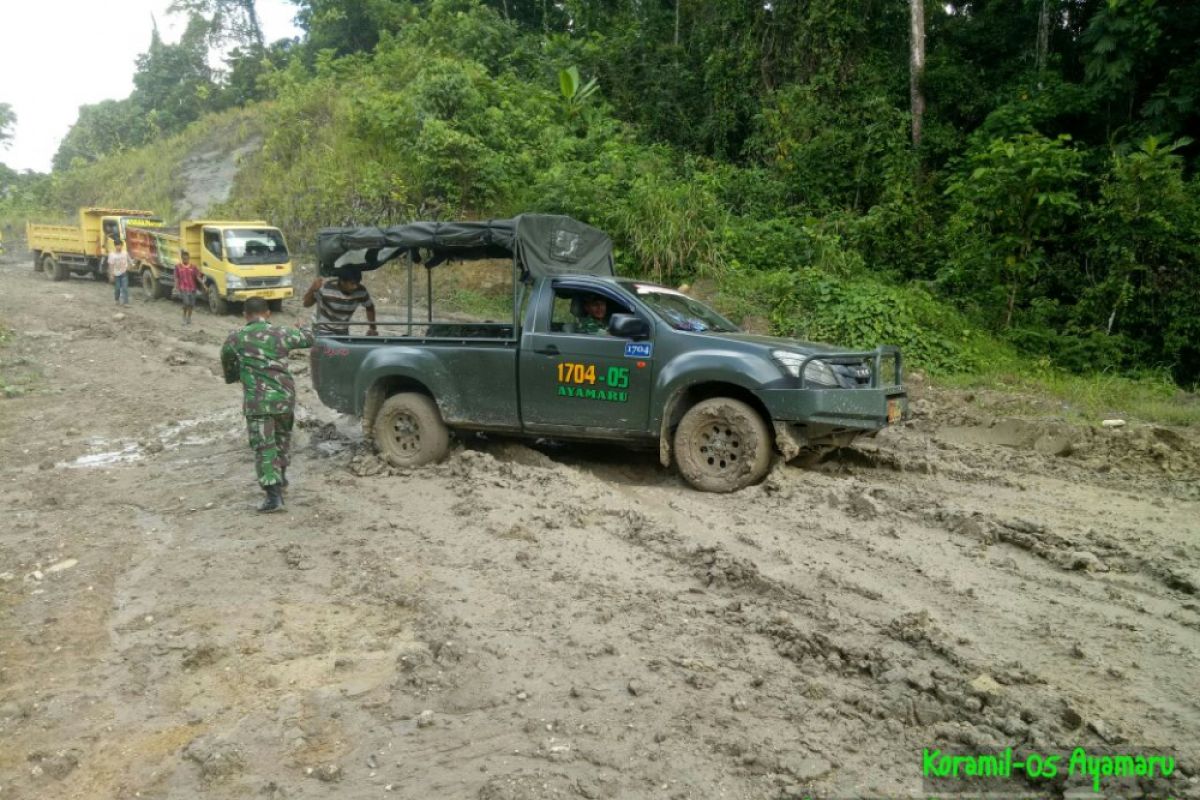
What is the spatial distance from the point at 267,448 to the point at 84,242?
75.8 ft

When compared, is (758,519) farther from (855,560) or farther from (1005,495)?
(1005,495)

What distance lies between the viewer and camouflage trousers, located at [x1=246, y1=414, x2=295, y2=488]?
7.04 m

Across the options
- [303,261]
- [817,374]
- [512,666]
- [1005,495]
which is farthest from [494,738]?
[303,261]

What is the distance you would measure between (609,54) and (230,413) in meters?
18.1

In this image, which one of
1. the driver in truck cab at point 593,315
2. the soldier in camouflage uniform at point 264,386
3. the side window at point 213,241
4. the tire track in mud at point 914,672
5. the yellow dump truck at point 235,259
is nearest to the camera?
the tire track in mud at point 914,672

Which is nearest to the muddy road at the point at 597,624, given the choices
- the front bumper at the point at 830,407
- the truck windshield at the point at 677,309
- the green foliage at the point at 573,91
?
the front bumper at the point at 830,407

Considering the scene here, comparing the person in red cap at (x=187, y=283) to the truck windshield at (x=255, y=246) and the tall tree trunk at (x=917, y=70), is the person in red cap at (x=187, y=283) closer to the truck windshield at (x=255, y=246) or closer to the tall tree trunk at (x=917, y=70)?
the truck windshield at (x=255, y=246)

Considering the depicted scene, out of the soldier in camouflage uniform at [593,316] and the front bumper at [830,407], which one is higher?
the soldier in camouflage uniform at [593,316]

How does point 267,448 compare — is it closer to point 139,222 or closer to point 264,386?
point 264,386

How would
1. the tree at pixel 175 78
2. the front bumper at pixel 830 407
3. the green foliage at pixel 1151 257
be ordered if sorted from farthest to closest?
1. the tree at pixel 175 78
2. the green foliage at pixel 1151 257
3. the front bumper at pixel 830 407

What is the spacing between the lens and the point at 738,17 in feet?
70.6

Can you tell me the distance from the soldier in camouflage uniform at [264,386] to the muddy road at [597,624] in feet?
1.33

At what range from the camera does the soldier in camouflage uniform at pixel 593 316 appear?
299 inches

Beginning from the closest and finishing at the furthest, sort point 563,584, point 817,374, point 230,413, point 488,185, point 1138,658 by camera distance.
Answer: point 1138,658
point 563,584
point 817,374
point 230,413
point 488,185
